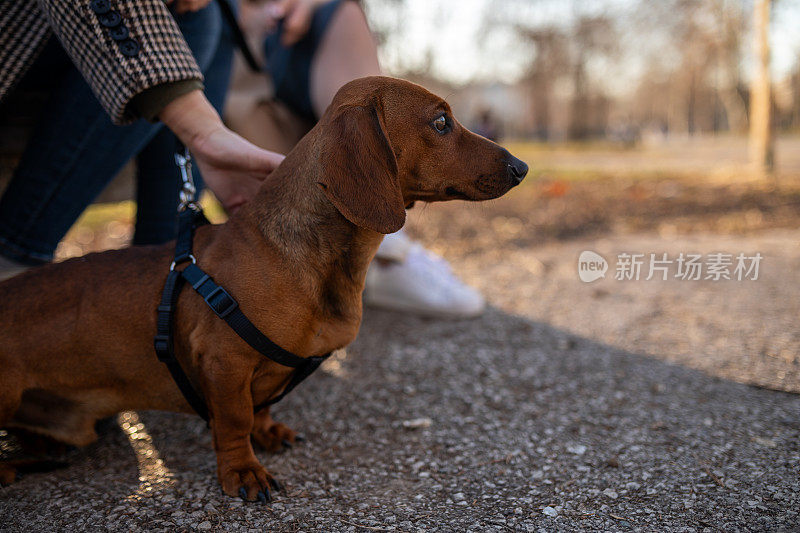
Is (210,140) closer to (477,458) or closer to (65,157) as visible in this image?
(65,157)

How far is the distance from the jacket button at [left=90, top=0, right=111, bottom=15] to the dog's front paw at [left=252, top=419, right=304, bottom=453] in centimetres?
151

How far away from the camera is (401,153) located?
Result: 2004mm

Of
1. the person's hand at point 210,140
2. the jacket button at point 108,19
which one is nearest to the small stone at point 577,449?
the person's hand at point 210,140

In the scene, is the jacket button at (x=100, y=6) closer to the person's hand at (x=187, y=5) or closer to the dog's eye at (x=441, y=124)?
the person's hand at (x=187, y=5)

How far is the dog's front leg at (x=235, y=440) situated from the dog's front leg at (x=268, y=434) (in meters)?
0.25

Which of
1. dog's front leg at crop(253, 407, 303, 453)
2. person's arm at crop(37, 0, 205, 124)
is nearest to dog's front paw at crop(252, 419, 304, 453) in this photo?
dog's front leg at crop(253, 407, 303, 453)

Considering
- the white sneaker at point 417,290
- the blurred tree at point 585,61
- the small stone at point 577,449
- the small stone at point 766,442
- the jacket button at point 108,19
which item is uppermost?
the jacket button at point 108,19

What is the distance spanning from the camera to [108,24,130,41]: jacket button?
2041 mm

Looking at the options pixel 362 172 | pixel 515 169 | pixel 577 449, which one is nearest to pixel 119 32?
pixel 362 172

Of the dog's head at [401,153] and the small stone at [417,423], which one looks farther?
the small stone at [417,423]

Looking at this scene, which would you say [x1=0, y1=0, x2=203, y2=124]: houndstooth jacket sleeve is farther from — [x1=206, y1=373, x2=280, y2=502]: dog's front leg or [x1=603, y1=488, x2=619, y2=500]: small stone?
[x1=603, y1=488, x2=619, y2=500]: small stone

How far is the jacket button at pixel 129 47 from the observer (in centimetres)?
205

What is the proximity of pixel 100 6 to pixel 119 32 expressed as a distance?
0.09 metres

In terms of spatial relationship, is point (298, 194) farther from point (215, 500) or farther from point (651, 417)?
point (651, 417)
